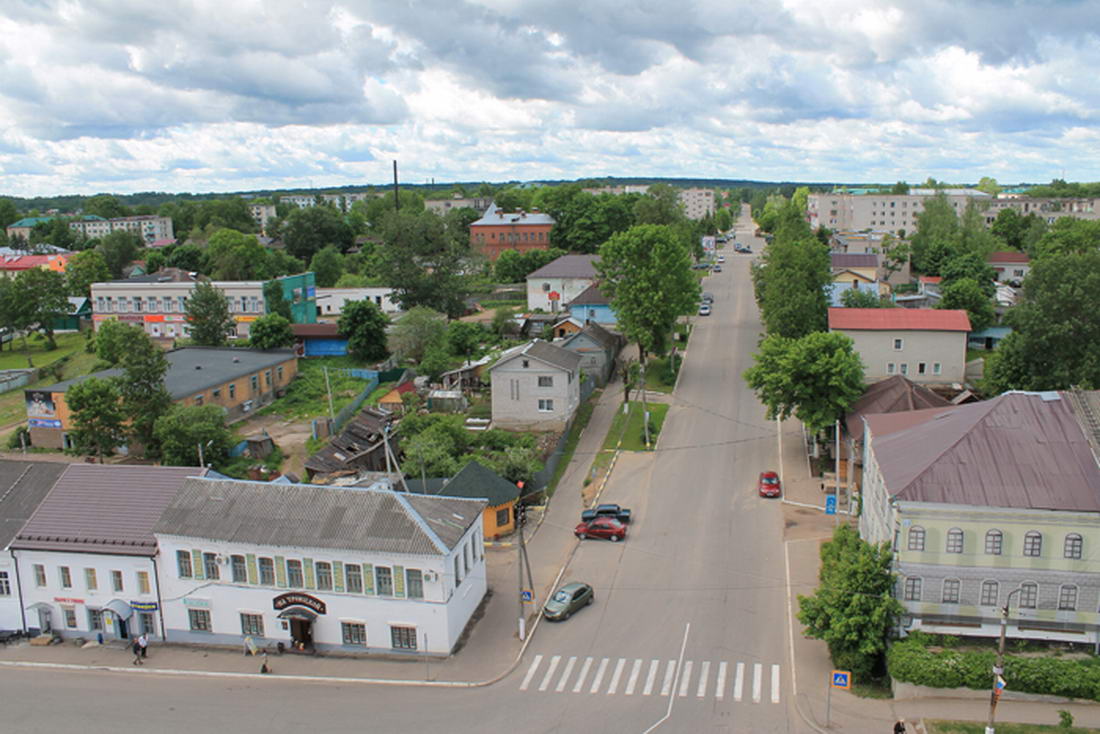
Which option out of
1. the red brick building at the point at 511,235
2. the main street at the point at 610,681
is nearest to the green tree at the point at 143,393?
the main street at the point at 610,681

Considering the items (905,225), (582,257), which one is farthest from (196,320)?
(905,225)

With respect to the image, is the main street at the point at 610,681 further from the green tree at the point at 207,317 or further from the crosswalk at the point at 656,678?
the green tree at the point at 207,317

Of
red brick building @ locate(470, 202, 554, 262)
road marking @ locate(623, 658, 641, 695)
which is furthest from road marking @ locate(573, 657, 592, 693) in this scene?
red brick building @ locate(470, 202, 554, 262)

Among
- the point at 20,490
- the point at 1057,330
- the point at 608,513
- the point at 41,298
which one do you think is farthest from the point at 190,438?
the point at 41,298

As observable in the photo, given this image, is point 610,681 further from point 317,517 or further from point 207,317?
point 207,317

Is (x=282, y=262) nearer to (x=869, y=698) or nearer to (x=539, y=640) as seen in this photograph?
(x=539, y=640)
